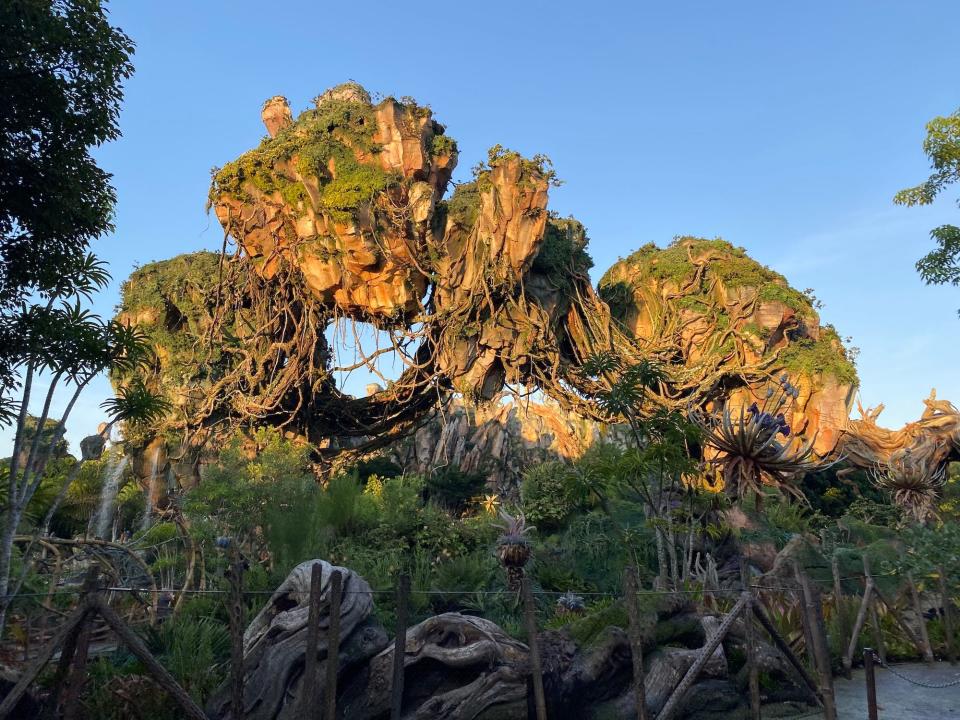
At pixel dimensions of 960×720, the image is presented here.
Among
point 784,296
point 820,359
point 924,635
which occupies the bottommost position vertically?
point 924,635

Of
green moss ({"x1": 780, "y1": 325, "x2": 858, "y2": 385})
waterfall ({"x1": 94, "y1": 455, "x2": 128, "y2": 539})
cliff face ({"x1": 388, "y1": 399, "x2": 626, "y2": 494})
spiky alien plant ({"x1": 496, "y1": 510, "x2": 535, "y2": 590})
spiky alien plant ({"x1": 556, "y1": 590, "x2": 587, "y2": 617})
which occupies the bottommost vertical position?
spiky alien plant ({"x1": 556, "y1": 590, "x2": 587, "y2": 617})

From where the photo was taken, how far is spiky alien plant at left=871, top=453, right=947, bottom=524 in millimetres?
17547

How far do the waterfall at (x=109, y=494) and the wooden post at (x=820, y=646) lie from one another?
741 inches

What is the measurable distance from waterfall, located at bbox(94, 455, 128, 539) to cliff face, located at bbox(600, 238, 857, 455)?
16.1 m

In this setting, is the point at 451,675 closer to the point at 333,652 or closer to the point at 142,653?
the point at 333,652

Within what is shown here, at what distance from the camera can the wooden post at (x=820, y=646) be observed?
708 cm

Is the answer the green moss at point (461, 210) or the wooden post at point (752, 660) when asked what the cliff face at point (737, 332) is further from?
the wooden post at point (752, 660)

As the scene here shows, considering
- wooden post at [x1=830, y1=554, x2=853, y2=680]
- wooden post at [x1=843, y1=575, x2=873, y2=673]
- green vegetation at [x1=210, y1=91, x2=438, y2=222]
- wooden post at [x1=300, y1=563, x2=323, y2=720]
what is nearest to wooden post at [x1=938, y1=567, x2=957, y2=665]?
wooden post at [x1=843, y1=575, x2=873, y2=673]

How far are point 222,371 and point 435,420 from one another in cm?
915

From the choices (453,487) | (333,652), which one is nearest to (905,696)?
(333,652)

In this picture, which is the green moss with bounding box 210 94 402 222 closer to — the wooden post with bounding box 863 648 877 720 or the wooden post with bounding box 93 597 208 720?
the wooden post with bounding box 93 597 208 720

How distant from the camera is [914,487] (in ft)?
57.8

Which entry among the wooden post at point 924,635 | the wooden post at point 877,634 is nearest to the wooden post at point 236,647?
the wooden post at point 877,634

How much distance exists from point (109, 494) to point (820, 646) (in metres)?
20.1
